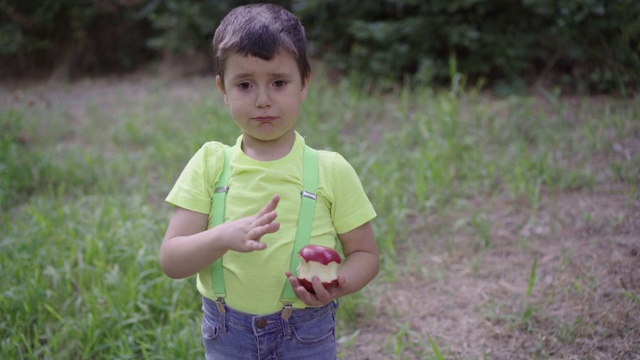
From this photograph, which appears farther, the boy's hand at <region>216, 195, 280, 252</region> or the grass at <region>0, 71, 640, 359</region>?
the grass at <region>0, 71, 640, 359</region>

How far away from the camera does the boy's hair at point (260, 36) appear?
65.3 inches

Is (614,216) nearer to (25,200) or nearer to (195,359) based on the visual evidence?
(195,359)

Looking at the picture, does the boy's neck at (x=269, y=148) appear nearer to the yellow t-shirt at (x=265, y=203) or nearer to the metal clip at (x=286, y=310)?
the yellow t-shirt at (x=265, y=203)

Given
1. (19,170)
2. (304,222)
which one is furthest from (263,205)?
(19,170)

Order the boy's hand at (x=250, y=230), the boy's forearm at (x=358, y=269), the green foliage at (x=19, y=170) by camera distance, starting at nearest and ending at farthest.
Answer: the boy's hand at (x=250, y=230) < the boy's forearm at (x=358, y=269) < the green foliage at (x=19, y=170)

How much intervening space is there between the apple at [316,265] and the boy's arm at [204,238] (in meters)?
0.12

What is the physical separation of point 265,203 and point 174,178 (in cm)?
285

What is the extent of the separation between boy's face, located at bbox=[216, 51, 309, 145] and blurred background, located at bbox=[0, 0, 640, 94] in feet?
12.3

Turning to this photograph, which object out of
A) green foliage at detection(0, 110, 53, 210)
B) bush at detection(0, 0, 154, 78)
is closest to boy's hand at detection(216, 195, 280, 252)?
green foliage at detection(0, 110, 53, 210)

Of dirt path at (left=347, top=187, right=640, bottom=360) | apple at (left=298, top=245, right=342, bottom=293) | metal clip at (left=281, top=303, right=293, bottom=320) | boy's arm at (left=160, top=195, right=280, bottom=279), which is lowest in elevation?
dirt path at (left=347, top=187, right=640, bottom=360)

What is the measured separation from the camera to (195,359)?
255 cm

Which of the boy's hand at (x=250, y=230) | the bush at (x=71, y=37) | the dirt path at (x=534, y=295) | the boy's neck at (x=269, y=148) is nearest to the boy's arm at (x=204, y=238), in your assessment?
the boy's hand at (x=250, y=230)

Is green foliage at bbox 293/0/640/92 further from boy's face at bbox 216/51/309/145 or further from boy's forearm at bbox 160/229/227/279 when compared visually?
boy's forearm at bbox 160/229/227/279

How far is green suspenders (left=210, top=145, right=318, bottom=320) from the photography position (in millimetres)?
1695
